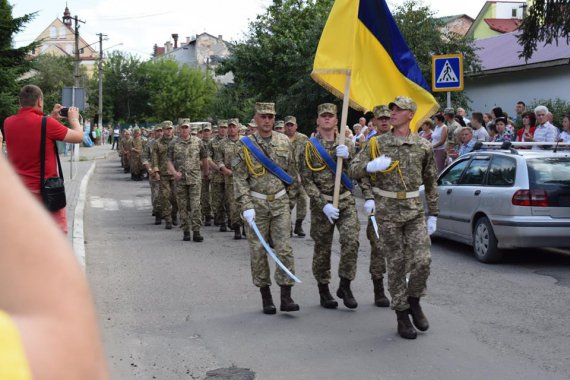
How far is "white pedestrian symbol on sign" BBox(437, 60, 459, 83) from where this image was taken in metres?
14.8

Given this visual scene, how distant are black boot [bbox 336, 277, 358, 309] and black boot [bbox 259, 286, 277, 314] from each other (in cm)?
71

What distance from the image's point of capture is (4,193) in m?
0.62

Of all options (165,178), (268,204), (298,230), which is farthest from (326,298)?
(165,178)

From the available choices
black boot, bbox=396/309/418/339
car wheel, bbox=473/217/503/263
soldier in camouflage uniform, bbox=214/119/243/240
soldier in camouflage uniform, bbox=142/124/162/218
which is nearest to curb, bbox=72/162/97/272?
soldier in camouflage uniform, bbox=142/124/162/218

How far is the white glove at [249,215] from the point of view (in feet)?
25.4

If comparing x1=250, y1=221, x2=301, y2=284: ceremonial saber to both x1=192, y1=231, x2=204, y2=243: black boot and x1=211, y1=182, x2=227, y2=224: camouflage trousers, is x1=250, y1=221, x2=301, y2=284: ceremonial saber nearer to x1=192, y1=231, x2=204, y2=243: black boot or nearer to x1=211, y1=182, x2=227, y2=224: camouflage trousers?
x1=192, y1=231, x2=204, y2=243: black boot

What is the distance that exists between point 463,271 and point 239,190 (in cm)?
331

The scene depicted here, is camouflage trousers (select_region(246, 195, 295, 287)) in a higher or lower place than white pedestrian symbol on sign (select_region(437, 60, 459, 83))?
lower

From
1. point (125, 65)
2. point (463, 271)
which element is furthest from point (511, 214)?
point (125, 65)

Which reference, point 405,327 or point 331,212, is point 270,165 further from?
point 405,327

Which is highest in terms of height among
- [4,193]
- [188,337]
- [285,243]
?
[4,193]

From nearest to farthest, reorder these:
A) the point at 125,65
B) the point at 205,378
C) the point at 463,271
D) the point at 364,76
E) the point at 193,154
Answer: the point at 205,378
the point at 364,76
the point at 463,271
the point at 193,154
the point at 125,65

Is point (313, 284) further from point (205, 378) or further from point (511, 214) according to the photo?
point (205, 378)

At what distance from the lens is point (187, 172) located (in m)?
13.7
